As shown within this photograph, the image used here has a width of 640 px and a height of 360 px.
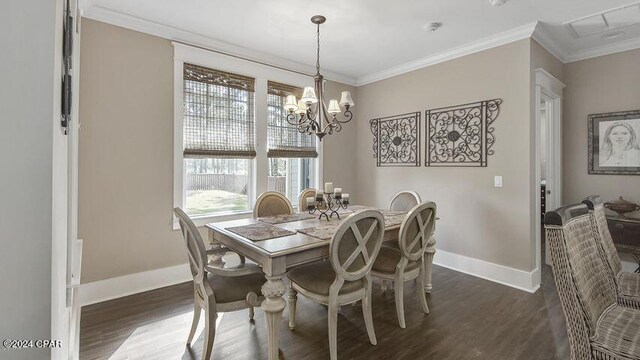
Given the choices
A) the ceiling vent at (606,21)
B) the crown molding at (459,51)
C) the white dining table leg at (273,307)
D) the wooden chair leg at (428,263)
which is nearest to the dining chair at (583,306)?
the wooden chair leg at (428,263)

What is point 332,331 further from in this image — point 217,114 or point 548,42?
point 548,42

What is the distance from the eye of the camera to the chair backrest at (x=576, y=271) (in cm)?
131

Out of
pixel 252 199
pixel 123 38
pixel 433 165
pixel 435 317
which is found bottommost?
pixel 435 317

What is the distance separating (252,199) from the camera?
381 centimetres

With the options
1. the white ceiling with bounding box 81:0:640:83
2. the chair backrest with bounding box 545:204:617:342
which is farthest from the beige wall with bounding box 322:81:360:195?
the chair backrest with bounding box 545:204:617:342

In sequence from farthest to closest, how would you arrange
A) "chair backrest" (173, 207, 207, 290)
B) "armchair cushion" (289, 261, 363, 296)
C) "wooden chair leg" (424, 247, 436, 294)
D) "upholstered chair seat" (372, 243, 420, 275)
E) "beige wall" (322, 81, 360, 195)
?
1. "beige wall" (322, 81, 360, 195)
2. "wooden chair leg" (424, 247, 436, 294)
3. "upholstered chair seat" (372, 243, 420, 275)
4. "armchair cushion" (289, 261, 363, 296)
5. "chair backrest" (173, 207, 207, 290)

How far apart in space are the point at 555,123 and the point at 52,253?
481cm

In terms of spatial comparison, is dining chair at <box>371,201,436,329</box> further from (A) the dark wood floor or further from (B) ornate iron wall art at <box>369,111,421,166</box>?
(B) ornate iron wall art at <box>369,111,421,166</box>

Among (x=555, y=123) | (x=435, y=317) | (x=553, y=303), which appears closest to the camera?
(x=435, y=317)

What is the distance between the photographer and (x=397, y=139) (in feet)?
14.2

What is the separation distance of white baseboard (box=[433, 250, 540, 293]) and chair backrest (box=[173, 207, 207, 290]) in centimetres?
312

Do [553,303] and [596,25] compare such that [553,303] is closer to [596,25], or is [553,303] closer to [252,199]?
[596,25]

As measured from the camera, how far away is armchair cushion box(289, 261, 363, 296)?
1.96 m

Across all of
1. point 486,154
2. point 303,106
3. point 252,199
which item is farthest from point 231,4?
point 486,154
